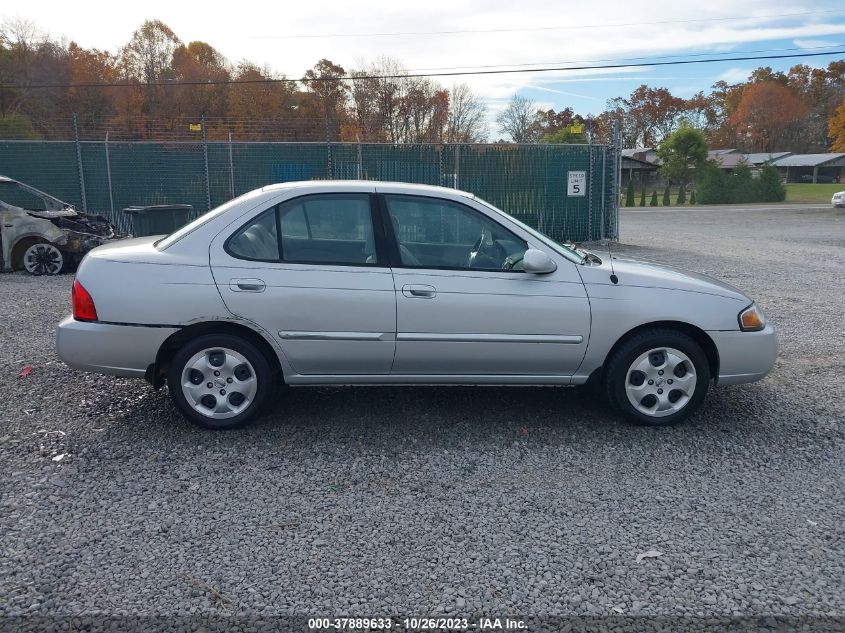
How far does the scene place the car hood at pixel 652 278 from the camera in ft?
16.9

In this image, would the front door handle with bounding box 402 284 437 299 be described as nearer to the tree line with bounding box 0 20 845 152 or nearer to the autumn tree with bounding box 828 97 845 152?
the tree line with bounding box 0 20 845 152

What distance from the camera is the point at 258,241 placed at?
198 inches

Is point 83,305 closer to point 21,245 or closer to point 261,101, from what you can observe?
point 21,245

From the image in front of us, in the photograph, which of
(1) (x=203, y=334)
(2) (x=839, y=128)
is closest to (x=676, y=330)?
(1) (x=203, y=334)

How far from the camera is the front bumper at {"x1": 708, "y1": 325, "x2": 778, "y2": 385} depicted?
205 inches

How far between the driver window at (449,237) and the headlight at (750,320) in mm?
1570

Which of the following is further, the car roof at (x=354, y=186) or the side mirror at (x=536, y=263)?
the car roof at (x=354, y=186)

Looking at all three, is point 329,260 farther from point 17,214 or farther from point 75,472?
point 17,214

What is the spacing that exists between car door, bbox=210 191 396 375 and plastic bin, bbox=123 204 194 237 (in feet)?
31.0

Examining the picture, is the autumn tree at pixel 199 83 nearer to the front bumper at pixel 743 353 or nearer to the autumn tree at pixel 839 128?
the front bumper at pixel 743 353

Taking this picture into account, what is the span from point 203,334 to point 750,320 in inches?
145

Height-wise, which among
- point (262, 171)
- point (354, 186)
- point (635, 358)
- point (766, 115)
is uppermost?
point (766, 115)

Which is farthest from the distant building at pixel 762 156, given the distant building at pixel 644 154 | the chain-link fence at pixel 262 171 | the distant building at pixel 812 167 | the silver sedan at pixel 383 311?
the silver sedan at pixel 383 311

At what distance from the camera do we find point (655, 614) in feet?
10.2
